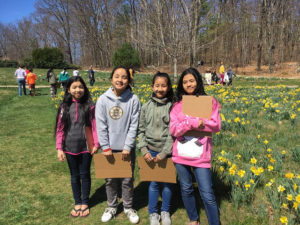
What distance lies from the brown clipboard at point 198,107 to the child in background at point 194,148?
4 cm

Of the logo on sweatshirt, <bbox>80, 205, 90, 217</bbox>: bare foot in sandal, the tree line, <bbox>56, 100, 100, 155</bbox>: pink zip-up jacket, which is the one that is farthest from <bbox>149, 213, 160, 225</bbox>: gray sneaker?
the tree line

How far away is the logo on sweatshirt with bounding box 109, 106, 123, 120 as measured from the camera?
2283 millimetres

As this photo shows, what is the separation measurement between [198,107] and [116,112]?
833 mm

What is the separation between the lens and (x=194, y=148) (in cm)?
203

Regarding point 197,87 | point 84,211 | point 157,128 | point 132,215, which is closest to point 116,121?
point 157,128

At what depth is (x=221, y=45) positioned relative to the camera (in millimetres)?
32625

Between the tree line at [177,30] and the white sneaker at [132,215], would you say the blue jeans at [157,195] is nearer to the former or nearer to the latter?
the white sneaker at [132,215]

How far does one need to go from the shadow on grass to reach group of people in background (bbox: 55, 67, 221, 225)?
21 cm

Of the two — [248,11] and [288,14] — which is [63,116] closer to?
[248,11]

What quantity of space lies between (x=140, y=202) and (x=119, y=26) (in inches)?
1495

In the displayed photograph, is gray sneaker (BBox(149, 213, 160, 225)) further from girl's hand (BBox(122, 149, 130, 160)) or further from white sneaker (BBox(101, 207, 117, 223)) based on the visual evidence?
girl's hand (BBox(122, 149, 130, 160))

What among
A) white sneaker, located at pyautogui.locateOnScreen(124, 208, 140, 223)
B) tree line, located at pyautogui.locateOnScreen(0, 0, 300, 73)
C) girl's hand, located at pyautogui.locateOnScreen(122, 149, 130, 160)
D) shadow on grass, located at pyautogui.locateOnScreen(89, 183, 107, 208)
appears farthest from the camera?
tree line, located at pyautogui.locateOnScreen(0, 0, 300, 73)

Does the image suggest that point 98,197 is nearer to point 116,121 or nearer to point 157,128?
point 116,121

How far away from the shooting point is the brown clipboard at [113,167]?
90.3 inches
